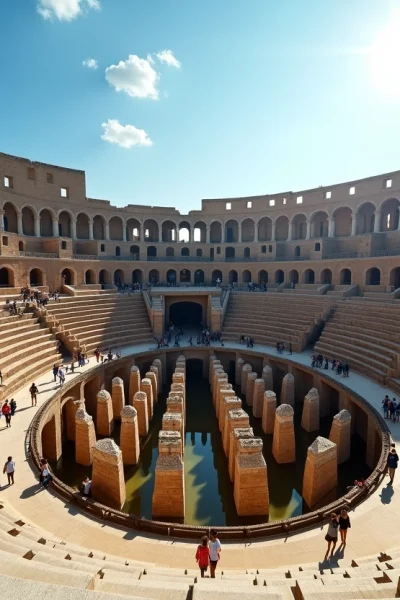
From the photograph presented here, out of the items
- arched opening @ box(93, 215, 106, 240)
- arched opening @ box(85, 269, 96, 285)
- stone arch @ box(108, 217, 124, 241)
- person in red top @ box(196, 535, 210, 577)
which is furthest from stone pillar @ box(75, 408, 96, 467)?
stone arch @ box(108, 217, 124, 241)

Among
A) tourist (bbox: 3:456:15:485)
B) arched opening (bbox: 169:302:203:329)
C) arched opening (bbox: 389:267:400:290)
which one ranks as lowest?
tourist (bbox: 3:456:15:485)

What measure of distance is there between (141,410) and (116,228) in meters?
30.3

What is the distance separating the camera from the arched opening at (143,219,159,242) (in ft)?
146

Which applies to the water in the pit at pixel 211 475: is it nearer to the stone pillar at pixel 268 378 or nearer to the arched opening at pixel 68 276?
the stone pillar at pixel 268 378

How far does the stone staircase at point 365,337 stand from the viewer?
17812mm

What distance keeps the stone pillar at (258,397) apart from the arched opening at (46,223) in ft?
96.2

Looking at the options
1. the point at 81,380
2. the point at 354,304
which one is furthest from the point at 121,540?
the point at 354,304

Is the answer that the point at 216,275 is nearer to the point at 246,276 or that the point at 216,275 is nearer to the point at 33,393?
the point at 246,276

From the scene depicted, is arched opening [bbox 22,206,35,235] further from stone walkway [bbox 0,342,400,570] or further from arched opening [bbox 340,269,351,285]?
arched opening [bbox 340,269,351,285]

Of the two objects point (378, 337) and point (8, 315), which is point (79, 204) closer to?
point (8, 315)

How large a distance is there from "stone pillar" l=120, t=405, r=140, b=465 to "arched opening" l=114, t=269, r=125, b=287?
75.8 ft

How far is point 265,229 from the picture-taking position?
4400 cm

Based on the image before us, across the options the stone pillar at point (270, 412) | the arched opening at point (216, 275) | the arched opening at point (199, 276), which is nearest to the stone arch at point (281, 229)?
the arched opening at point (216, 275)

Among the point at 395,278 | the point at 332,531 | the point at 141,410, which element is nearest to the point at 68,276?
the point at 141,410
